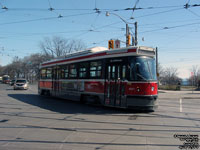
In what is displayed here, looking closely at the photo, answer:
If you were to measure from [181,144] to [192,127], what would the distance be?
2.18 m

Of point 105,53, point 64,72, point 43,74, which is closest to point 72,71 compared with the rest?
point 64,72

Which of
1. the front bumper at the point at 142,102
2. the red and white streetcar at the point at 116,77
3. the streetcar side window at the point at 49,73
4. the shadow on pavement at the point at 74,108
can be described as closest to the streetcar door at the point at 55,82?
the streetcar side window at the point at 49,73

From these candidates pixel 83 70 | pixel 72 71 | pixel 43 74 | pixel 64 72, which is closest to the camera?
pixel 83 70

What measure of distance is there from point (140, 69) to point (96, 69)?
2892 mm

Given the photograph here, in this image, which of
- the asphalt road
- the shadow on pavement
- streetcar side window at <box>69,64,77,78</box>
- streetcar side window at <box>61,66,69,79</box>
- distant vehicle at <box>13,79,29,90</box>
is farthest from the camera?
distant vehicle at <box>13,79,29,90</box>

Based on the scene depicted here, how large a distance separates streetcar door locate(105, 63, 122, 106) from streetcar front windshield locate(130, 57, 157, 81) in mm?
737

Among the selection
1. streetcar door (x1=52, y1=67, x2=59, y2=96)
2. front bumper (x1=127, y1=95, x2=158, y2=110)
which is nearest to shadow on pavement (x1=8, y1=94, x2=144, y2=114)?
front bumper (x1=127, y1=95, x2=158, y2=110)

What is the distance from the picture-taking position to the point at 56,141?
5.70 metres

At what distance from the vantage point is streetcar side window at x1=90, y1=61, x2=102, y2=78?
1170cm

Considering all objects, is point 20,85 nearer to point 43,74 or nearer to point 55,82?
point 43,74

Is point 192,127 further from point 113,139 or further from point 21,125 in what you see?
point 21,125

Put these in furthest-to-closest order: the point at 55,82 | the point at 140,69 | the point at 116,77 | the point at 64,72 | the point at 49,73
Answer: the point at 49,73, the point at 55,82, the point at 64,72, the point at 116,77, the point at 140,69

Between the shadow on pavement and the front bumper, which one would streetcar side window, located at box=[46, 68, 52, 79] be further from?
the front bumper

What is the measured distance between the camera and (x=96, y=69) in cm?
1198
